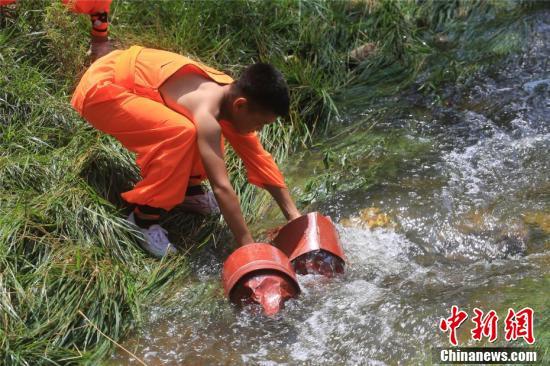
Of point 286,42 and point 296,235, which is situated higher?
point 286,42

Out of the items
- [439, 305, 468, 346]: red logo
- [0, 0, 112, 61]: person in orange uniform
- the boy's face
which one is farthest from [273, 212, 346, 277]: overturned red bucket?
[0, 0, 112, 61]: person in orange uniform

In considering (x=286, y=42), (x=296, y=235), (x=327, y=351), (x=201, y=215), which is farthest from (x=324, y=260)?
(x=286, y=42)

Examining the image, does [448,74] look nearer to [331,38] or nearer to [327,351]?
[331,38]

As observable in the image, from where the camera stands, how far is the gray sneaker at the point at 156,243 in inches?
124

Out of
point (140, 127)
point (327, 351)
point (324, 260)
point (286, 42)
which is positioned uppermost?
point (286, 42)

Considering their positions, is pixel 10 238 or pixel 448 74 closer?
pixel 10 238

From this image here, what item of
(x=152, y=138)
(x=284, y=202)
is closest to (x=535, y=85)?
(x=284, y=202)

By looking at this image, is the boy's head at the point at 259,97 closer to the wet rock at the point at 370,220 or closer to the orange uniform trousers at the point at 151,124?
the orange uniform trousers at the point at 151,124

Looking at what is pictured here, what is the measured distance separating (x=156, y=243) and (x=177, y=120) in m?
0.54

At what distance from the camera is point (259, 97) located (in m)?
2.91

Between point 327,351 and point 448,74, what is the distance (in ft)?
8.26

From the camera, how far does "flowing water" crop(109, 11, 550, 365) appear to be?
8.48 ft

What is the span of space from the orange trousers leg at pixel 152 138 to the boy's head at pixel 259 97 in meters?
0.21

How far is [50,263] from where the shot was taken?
280cm
